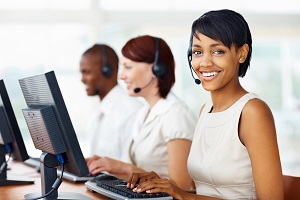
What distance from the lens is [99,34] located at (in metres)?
7.12

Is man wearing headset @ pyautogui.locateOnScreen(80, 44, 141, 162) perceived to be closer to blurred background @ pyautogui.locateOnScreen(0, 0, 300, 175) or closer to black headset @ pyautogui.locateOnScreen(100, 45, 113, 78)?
black headset @ pyautogui.locateOnScreen(100, 45, 113, 78)

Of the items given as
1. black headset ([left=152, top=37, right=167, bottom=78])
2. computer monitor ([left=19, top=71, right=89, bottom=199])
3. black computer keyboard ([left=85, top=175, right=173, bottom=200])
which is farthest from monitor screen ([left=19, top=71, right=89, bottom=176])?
black headset ([left=152, top=37, right=167, bottom=78])

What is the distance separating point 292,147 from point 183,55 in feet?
6.89

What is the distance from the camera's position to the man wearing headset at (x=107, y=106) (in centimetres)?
442

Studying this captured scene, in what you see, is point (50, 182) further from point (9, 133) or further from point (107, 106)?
point (107, 106)

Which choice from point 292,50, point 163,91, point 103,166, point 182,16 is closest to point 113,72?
point 163,91

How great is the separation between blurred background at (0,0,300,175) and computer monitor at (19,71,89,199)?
422 cm

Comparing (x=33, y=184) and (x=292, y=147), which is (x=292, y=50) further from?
(x=33, y=184)

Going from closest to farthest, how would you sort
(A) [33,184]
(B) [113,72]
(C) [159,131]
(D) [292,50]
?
(A) [33,184] < (C) [159,131] < (B) [113,72] < (D) [292,50]

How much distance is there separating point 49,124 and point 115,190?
371 mm

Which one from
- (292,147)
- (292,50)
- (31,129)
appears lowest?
(292,147)

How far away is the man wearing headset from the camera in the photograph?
14.5ft

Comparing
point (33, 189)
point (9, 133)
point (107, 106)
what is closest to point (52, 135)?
point (33, 189)

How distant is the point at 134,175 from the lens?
2498 millimetres
